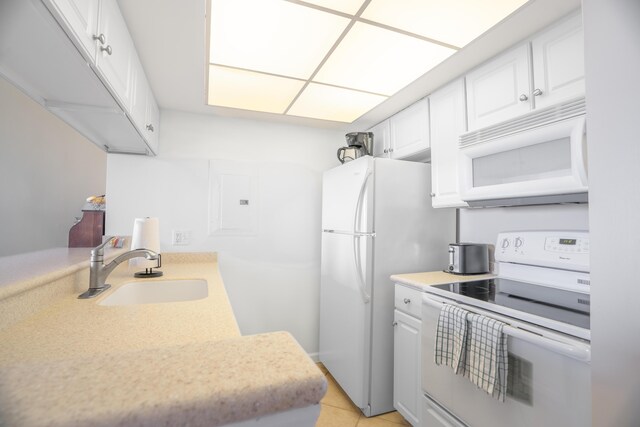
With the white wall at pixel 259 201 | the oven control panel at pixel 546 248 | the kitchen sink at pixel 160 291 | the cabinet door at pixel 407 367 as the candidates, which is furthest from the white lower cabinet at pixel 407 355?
the kitchen sink at pixel 160 291

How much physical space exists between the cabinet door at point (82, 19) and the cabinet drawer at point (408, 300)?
181cm

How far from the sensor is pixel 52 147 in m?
2.25

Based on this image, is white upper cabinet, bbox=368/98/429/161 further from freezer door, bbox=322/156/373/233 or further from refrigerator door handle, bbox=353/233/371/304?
refrigerator door handle, bbox=353/233/371/304

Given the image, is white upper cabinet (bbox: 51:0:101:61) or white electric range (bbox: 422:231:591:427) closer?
white upper cabinet (bbox: 51:0:101:61)

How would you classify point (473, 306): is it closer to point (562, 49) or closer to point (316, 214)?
point (562, 49)

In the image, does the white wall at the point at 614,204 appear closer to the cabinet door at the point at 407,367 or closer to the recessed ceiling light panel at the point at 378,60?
the recessed ceiling light panel at the point at 378,60

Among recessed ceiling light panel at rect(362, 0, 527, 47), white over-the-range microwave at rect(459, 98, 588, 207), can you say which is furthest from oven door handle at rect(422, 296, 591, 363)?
recessed ceiling light panel at rect(362, 0, 527, 47)

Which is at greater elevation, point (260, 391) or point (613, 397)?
point (260, 391)

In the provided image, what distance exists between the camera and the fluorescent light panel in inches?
51.0

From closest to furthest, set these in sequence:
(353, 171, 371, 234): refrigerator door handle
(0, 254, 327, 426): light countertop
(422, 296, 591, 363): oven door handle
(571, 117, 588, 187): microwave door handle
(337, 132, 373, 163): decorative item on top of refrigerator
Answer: (0, 254, 327, 426): light countertop < (422, 296, 591, 363): oven door handle < (571, 117, 588, 187): microwave door handle < (353, 171, 371, 234): refrigerator door handle < (337, 132, 373, 163): decorative item on top of refrigerator

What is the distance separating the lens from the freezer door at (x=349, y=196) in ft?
6.67

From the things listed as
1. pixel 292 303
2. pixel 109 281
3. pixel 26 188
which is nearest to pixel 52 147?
pixel 26 188

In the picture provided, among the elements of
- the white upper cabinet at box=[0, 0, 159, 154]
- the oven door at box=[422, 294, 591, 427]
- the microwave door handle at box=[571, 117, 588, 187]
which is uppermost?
the white upper cabinet at box=[0, 0, 159, 154]

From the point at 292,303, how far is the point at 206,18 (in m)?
2.24
